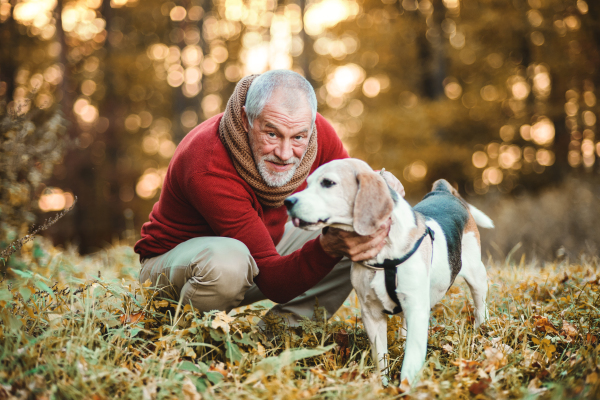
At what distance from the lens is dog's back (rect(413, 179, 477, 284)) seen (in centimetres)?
306

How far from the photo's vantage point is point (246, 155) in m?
3.11

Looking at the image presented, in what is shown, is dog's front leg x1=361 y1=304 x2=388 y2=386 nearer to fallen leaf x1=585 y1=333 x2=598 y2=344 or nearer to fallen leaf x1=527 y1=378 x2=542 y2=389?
fallen leaf x1=527 y1=378 x2=542 y2=389

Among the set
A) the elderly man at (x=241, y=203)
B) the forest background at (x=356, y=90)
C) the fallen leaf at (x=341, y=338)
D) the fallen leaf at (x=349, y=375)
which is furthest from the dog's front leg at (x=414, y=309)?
the forest background at (x=356, y=90)

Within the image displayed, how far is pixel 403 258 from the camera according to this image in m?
2.60

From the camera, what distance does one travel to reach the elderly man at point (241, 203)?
2.91 meters

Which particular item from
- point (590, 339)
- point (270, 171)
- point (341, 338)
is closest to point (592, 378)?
point (590, 339)

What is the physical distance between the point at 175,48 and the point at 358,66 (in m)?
6.47

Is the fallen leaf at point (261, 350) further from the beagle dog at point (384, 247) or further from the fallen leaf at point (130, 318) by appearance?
the fallen leaf at point (130, 318)

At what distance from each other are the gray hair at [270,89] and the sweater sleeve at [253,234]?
491 millimetres

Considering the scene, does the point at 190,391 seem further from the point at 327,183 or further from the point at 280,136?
the point at 280,136

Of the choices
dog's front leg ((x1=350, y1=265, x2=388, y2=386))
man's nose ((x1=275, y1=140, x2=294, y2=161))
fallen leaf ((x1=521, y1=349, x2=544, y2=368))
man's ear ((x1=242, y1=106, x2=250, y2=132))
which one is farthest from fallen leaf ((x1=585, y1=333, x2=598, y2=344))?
man's ear ((x1=242, y1=106, x2=250, y2=132))

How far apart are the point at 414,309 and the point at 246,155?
146 cm

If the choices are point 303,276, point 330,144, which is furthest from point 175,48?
point 303,276

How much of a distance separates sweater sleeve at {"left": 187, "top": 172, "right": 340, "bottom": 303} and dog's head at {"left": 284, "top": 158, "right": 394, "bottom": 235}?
0.34 meters
